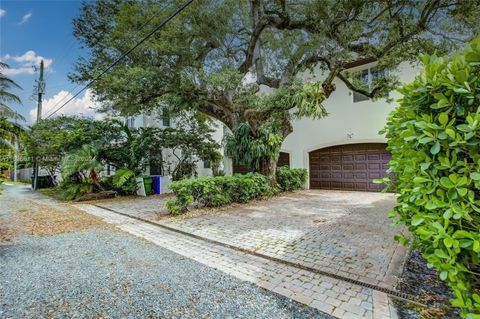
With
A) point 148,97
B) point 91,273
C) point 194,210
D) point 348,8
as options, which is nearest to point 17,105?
point 148,97

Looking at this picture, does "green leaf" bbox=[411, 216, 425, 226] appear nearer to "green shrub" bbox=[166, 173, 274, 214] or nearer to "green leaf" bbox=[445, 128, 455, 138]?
"green leaf" bbox=[445, 128, 455, 138]

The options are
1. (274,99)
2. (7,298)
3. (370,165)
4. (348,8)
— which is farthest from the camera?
(370,165)

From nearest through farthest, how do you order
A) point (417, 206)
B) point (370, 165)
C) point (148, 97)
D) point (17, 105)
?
point (417, 206) < point (148, 97) < point (370, 165) < point (17, 105)

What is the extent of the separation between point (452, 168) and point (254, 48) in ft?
29.4

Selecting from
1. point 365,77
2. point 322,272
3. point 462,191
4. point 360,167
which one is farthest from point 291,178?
point 462,191

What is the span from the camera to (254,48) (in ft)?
31.2

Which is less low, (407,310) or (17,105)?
(17,105)

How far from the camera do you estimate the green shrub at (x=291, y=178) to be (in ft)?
37.9

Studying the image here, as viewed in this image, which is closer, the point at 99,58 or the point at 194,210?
the point at 194,210

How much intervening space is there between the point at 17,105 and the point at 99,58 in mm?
11106

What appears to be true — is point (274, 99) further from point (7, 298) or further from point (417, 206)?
point (7, 298)

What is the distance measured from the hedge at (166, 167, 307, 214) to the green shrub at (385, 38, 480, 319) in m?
5.90

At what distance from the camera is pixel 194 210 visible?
736cm

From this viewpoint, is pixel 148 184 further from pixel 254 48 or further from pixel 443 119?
pixel 443 119
